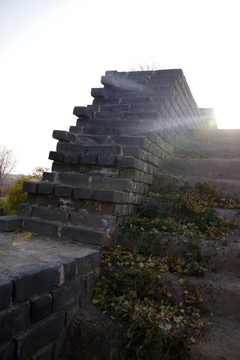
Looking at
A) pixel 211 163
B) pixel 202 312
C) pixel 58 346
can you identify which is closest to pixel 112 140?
pixel 211 163

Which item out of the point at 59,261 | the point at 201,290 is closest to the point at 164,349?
the point at 201,290

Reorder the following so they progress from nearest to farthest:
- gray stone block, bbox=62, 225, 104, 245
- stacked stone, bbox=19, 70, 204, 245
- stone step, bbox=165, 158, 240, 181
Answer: gray stone block, bbox=62, 225, 104, 245 → stacked stone, bbox=19, 70, 204, 245 → stone step, bbox=165, 158, 240, 181

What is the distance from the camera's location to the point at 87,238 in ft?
11.0

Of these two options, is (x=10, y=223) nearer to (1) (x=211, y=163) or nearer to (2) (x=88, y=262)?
(2) (x=88, y=262)

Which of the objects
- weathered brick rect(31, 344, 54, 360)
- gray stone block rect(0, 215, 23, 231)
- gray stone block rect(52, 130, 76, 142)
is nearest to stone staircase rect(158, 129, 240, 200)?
gray stone block rect(52, 130, 76, 142)

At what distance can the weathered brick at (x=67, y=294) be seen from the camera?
2.34 metres

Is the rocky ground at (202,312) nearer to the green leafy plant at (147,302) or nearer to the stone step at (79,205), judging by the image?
the green leafy plant at (147,302)

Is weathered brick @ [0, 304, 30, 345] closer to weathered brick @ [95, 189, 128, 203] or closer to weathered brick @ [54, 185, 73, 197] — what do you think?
weathered brick @ [95, 189, 128, 203]

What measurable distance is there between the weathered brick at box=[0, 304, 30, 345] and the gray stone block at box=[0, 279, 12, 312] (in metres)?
0.06

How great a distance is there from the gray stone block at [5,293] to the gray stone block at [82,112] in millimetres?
3523

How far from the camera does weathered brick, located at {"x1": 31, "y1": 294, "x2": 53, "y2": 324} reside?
6.82 ft

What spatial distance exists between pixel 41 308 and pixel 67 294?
369mm

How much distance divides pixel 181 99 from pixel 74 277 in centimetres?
469

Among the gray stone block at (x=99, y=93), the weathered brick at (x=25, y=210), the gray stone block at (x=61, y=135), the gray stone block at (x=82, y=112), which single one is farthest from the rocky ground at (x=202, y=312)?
the gray stone block at (x=99, y=93)
